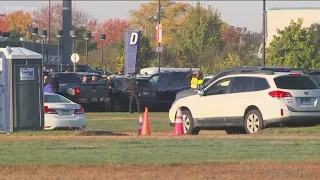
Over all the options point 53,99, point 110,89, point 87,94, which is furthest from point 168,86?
point 53,99

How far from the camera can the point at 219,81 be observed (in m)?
23.3

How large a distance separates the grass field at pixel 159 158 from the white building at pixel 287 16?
228 feet

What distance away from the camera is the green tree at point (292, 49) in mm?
59031

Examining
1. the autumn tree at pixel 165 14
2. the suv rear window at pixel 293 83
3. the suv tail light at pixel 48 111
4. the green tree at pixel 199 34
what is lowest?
the suv tail light at pixel 48 111

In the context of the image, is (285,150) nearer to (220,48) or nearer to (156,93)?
(156,93)

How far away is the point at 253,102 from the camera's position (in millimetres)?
22125

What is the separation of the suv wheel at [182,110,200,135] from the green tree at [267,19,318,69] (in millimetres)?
35468

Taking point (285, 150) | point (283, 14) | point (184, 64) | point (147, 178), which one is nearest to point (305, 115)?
point (285, 150)

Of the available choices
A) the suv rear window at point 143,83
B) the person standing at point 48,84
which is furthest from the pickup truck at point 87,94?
the person standing at point 48,84

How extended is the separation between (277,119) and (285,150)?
588cm

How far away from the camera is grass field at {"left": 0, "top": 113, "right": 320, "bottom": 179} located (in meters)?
12.7

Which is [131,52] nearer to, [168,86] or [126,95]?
[168,86]

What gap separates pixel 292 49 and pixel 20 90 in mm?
40511

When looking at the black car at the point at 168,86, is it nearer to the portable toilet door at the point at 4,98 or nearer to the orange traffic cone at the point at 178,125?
the orange traffic cone at the point at 178,125
